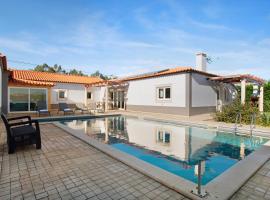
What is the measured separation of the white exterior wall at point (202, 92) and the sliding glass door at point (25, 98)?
13985mm

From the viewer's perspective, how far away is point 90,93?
23250mm

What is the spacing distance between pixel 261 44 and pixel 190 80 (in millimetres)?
10749

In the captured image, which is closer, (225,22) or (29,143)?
(29,143)

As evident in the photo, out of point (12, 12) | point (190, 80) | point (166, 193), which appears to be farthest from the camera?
point (190, 80)

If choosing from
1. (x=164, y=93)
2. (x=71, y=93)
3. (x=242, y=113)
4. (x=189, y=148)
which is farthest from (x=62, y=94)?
(x=242, y=113)

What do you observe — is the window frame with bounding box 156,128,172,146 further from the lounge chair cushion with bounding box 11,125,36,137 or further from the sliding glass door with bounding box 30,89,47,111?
the sliding glass door with bounding box 30,89,47,111

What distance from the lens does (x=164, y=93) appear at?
53.3 feet

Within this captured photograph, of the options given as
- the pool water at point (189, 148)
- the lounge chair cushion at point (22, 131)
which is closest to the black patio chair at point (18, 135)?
the lounge chair cushion at point (22, 131)

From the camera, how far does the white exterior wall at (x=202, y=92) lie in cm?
1494

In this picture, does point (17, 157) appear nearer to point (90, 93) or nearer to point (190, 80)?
point (190, 80)

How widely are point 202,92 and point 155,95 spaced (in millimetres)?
4433

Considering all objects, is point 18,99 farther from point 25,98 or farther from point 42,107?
point 42,107

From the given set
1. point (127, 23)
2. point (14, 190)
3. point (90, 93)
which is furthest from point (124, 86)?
point (14, 190)

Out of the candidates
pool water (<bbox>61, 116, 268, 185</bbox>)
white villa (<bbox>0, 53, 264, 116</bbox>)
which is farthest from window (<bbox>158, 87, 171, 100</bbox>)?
pool water (<bbox>61, 116, 268, 185</bbox>)
